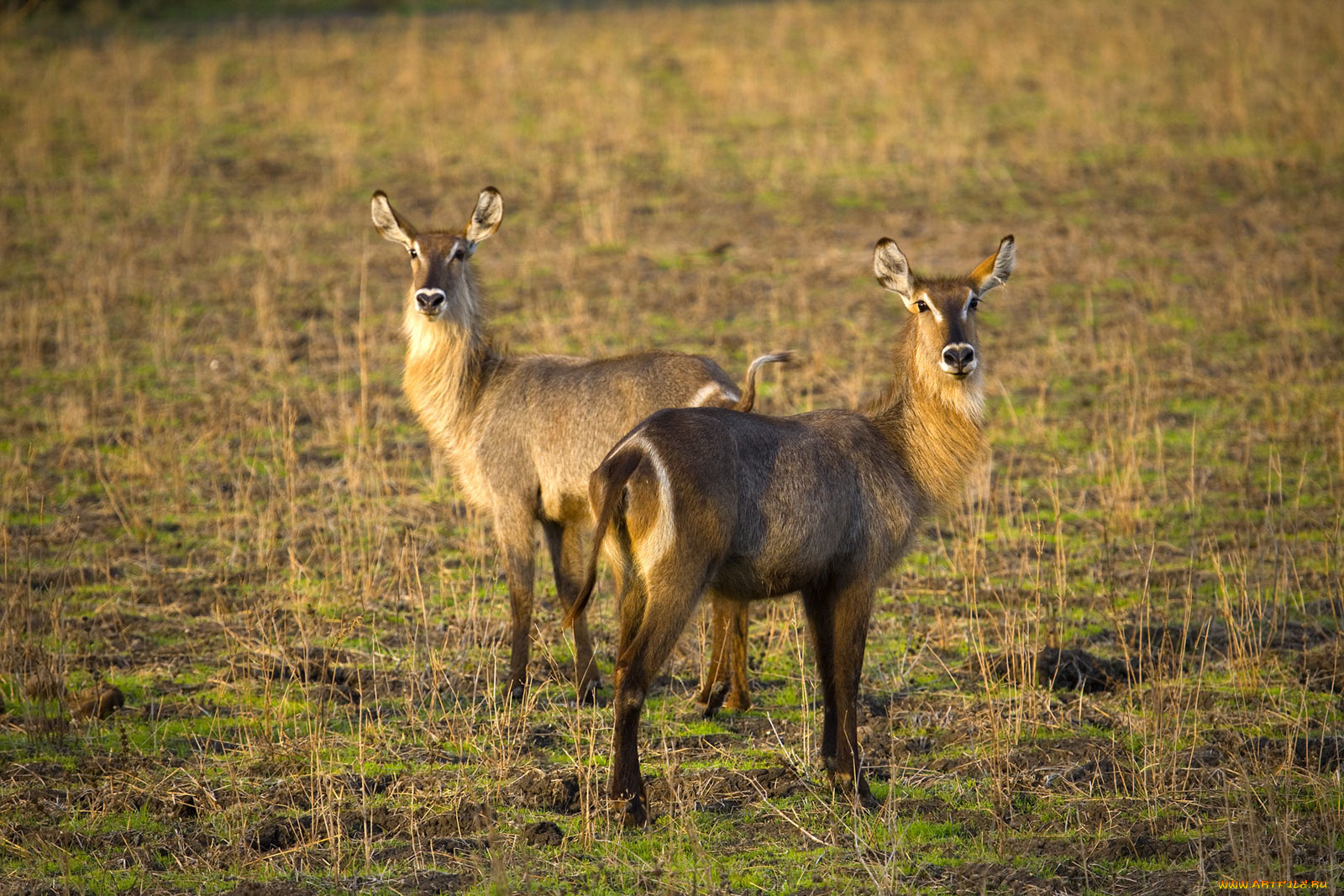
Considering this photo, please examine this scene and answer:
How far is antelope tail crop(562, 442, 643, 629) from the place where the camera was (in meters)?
4.93

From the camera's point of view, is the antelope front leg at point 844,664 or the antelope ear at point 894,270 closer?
the antelope front leg at point 844,664

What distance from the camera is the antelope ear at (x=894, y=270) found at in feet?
20.5

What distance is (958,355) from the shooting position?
592cm

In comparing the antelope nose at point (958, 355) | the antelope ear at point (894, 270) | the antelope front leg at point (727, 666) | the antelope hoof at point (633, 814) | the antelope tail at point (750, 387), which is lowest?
the antelope hoof at point (633, 814)

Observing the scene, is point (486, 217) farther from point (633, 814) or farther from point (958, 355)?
point (633, 814)

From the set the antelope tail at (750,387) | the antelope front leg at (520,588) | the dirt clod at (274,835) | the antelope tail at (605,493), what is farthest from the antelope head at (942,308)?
the dirt clod at (274,835)

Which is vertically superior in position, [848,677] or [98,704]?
[848,677]

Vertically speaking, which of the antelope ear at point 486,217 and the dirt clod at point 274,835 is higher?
the antelope ear at point 486,217

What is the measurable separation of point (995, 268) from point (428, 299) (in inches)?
120

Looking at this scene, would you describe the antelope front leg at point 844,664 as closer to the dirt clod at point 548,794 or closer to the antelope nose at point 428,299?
the dirt clod at point 548,794

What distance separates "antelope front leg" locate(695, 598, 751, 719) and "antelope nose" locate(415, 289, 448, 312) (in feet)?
7.87

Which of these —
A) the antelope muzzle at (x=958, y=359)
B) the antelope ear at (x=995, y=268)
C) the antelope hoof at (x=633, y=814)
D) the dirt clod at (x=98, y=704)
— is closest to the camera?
the antelope hoof at (x=633, y=814)

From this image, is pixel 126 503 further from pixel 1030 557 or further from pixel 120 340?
pixel 1030 557

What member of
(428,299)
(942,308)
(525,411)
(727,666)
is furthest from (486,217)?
(727,666)
